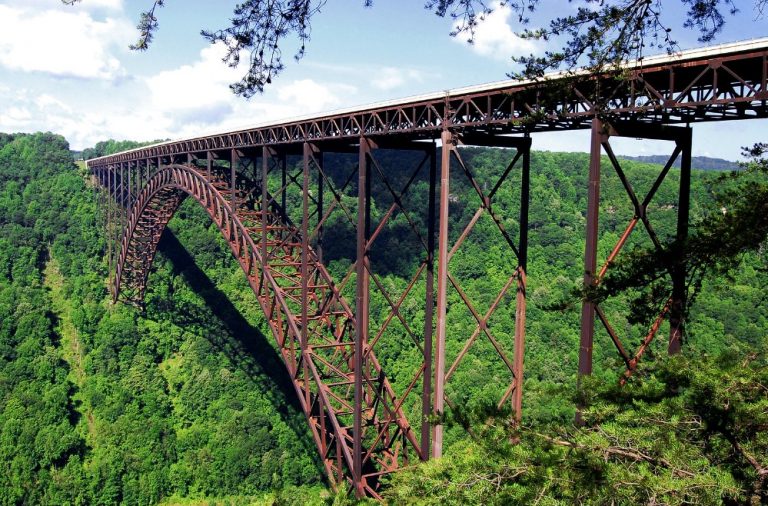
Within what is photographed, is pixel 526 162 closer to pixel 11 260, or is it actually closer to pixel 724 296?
pixel 724 296

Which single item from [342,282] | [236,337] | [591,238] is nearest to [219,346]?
[236,337]

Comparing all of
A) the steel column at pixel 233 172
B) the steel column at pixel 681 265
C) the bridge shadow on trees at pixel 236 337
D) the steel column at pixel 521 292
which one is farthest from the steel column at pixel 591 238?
the bridge shadow on trees at pixel 236 337

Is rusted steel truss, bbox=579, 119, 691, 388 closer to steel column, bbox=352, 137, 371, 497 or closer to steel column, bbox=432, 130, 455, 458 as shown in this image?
steel column, bbox=432, 130, 455, 458

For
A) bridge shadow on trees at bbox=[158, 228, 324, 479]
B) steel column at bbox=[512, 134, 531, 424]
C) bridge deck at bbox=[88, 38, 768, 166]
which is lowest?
bridge shadow on trees at bbox=[158, 228, 324, 479]

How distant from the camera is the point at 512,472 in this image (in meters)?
7.14

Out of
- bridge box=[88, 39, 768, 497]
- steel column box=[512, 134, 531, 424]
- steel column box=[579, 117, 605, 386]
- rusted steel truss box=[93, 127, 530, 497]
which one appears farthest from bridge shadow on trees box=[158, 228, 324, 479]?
steel column box=[579, 117, 605, 386]

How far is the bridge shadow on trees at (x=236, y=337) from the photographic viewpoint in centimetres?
3494

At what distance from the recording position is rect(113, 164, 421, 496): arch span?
1703 cm

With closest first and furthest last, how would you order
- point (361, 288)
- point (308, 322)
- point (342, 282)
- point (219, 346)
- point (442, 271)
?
point (442, 271) < point (361, 288) < point (342, 282) < point (308, 322) < point (219, 346)

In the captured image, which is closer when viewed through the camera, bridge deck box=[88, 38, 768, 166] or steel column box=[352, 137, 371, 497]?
bridge deck box=[88, 38, 768, 166]

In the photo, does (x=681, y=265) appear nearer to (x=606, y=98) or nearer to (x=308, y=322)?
(x=606, y=98)

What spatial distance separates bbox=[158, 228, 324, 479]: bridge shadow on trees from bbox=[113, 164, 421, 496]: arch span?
3.60 meters

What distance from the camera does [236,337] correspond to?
39781 mm

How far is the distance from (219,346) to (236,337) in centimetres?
110
